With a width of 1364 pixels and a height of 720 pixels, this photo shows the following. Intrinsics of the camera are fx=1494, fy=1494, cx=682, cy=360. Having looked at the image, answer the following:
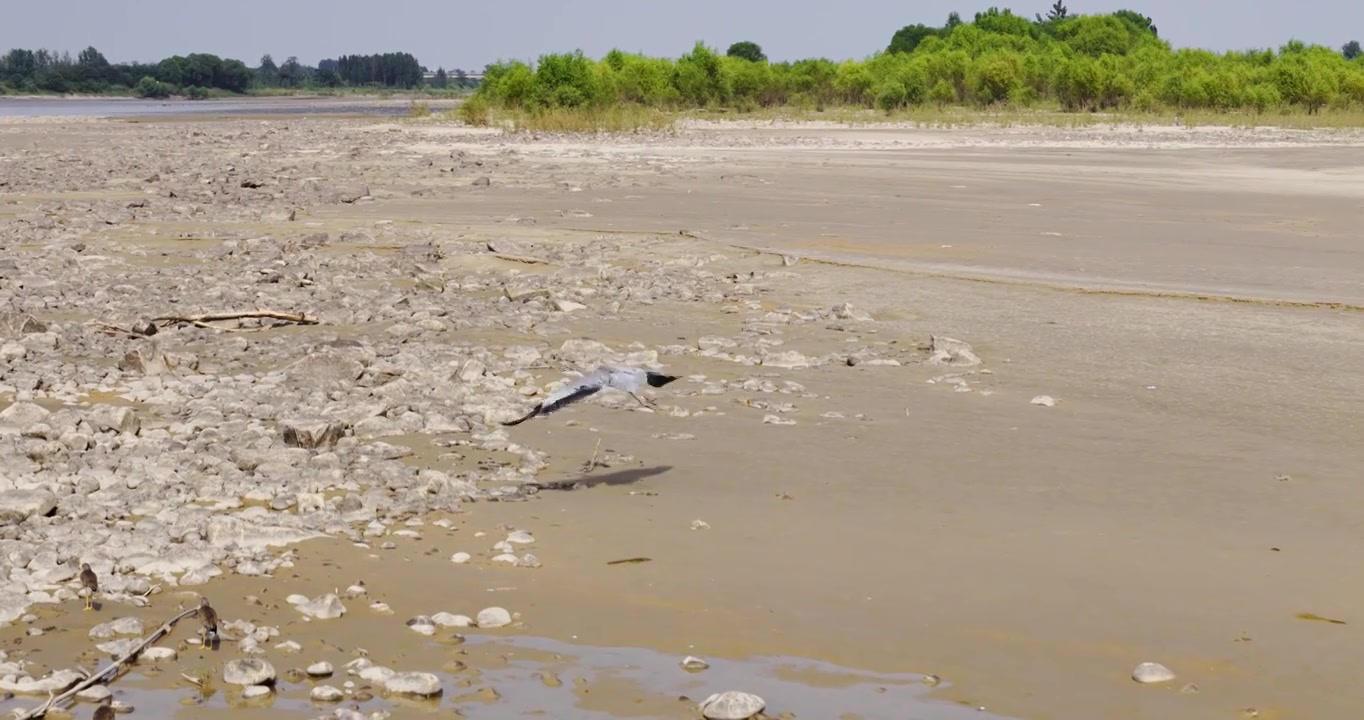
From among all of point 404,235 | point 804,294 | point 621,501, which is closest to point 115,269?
point 404,235

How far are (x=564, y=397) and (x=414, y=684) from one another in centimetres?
257

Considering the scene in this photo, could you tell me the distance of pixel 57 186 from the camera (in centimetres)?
1861

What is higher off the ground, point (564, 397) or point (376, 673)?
point (564, 397)

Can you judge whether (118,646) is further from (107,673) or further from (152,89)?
(152,89)

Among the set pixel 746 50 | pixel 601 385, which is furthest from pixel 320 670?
pixel 746 50

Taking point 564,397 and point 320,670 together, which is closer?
point 320,670

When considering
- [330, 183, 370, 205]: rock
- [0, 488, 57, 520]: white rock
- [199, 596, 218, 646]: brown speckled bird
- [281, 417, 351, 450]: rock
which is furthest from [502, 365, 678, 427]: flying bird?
[330, 183, 370, 205]: rock

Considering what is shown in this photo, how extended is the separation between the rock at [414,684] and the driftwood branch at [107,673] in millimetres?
609

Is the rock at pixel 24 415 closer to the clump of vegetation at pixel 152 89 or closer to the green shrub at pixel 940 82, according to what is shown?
the green shrub at pixel 940 82

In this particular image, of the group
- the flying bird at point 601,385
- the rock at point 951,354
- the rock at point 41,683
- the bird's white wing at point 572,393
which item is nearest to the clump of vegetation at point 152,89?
the rock at point 951,354

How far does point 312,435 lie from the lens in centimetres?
547

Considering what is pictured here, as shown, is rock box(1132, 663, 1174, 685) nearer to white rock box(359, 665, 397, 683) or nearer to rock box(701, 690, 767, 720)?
rock box(701, 690, 767, 720)

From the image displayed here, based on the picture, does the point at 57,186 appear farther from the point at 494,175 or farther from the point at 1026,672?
the point at 1026,672

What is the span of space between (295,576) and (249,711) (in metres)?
0.90
